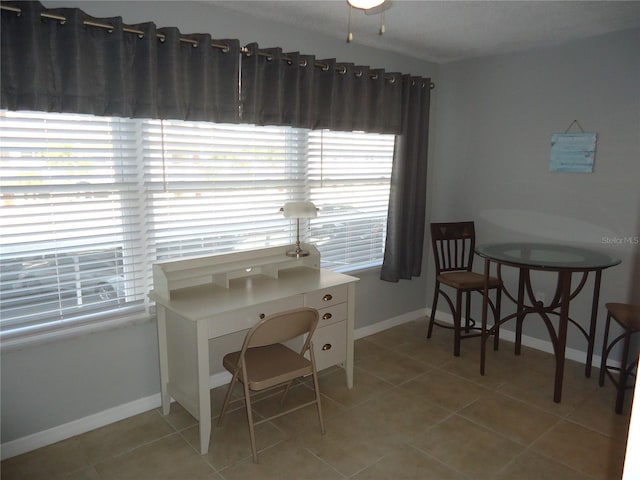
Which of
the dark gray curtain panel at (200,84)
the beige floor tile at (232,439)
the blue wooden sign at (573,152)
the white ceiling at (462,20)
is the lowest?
the beige floor tile at (232,439)

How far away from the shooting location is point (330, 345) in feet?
9.58

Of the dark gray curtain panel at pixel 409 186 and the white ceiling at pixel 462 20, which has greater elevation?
the white ceiling at pixel 462 20

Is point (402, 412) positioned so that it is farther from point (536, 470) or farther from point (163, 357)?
point (163, 357)

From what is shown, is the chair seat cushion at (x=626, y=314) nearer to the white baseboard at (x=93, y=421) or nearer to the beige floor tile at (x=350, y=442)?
the white baseboard at (x=93, y=421)

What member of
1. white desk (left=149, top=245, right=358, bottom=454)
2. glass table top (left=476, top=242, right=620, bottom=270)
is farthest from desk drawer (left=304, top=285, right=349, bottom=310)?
glass table top (left=476, top=242, right=620, bottom=270)

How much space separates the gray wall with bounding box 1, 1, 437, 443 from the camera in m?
2.29

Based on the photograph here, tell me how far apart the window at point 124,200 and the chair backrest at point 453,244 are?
1.00 m

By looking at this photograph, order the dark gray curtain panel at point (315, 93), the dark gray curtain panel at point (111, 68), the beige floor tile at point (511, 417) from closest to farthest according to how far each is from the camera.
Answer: the dark gray curtain panel at point (111, 68), the beige floor tile at point (511, 417), the dark gray curtain panel at point (315, 93)

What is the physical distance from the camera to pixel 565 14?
2.78m

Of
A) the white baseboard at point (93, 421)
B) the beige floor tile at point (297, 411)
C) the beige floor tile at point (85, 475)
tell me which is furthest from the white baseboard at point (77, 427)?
the beige floor tile at point (297, 411)

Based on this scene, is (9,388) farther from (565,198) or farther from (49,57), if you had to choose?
(565,198)

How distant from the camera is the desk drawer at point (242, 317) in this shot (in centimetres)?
234

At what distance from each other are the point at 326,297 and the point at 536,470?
4.63ft

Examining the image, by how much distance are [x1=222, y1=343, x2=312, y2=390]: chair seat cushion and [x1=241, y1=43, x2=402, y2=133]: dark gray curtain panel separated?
1393mm
